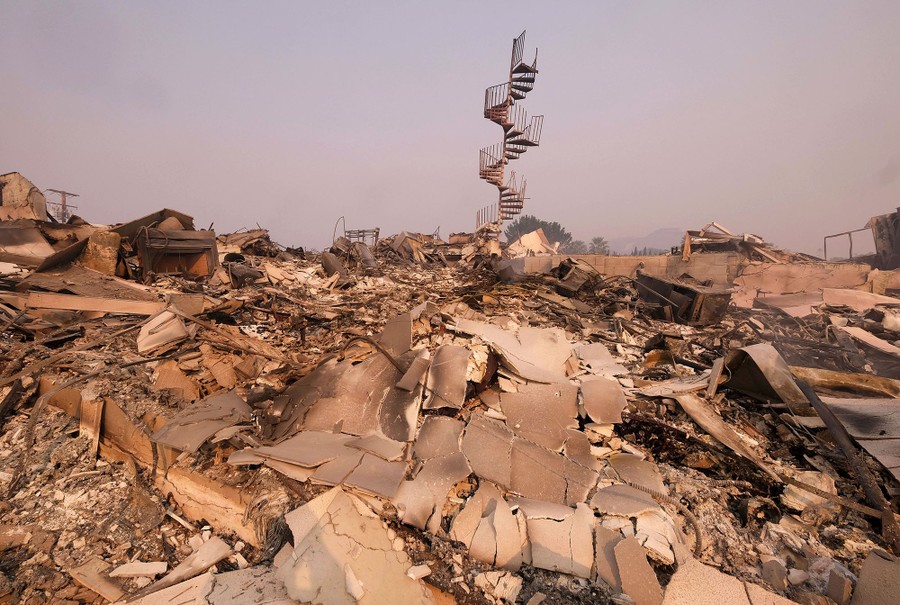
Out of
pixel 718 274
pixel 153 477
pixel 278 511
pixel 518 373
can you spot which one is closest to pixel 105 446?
pixel 153 477

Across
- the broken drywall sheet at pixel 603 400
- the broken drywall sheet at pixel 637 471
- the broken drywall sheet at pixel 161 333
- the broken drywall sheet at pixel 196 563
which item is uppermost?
the broken drywall sheet at pixel 161 333

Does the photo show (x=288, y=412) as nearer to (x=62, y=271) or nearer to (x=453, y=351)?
(x=453, y=351)

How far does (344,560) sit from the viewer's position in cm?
182

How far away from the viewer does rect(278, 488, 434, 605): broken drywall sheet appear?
1735 mm

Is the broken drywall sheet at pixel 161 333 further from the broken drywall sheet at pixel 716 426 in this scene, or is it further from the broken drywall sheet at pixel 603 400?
the broken drywall sheet at pixel 716 426

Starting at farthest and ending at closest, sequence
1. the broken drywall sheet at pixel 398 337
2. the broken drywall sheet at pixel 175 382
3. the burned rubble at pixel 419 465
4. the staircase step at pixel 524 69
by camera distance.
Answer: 1. the staircase step at pixel 524 69
2. the broken drywall sheet at pixel 398 337
3. the broken drywall sheet at pixel 175 382
4. the burned rubble at pixel 419 465

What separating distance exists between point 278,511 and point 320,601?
26.2 inches

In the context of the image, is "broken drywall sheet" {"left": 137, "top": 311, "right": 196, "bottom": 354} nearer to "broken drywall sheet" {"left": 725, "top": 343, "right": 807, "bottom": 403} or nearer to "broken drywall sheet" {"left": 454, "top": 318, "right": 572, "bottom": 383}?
"broken drywall sheet" {"left": 454, "top": 318, "right": 572, "bottom": 383}

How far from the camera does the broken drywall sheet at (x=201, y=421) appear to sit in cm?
255

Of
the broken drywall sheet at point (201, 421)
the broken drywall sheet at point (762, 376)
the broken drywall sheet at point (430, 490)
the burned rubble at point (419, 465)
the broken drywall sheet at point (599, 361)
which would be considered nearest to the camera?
the burned rubble at point (419, 465)

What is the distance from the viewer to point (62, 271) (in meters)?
5.39

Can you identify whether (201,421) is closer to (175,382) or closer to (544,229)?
(175,382)

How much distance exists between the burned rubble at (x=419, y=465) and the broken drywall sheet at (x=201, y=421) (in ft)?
0.08

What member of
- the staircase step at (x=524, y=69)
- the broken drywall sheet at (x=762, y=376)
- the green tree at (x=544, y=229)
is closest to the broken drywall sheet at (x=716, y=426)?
the broken drywall sheet at (x=762, y=376)
